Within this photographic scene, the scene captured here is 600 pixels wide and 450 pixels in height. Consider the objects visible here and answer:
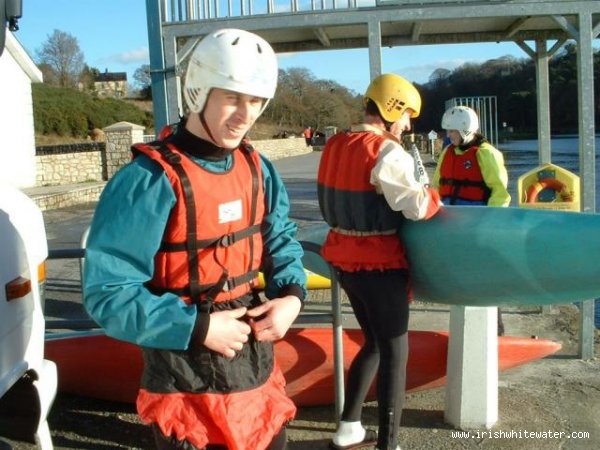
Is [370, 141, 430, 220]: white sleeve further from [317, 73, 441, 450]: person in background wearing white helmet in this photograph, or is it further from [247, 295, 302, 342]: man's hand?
[247, 295, 302, 342]: man's hand

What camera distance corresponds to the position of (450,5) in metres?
5.06

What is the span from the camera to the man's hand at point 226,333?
1.96 meters

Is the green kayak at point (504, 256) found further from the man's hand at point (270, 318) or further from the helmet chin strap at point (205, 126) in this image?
the helmet chin strap at point (205, 126)

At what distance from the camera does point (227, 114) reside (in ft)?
6.66

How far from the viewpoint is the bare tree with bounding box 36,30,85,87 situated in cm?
6975

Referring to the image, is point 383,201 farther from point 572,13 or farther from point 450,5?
point 572,13

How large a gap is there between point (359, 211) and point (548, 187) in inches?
144

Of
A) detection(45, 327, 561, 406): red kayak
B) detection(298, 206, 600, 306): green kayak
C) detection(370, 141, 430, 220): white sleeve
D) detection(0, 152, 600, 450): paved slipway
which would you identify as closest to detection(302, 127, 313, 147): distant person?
detection(0, 152, 600, 450): paved slipway

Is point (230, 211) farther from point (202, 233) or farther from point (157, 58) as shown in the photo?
point (157, 58)

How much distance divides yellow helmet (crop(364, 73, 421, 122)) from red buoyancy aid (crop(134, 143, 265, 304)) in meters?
1.52

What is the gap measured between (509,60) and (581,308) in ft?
156

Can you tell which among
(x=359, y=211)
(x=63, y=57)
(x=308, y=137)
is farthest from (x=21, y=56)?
(x=63, y=57)

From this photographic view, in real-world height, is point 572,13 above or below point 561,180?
above

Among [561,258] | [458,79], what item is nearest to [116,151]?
[561,258]
